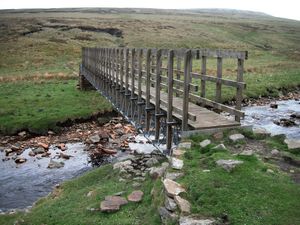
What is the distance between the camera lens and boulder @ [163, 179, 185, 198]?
939 cm

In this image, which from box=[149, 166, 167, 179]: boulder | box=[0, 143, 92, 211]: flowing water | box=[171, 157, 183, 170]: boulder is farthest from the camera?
box=[0, 143, 92, 211]: flowing water

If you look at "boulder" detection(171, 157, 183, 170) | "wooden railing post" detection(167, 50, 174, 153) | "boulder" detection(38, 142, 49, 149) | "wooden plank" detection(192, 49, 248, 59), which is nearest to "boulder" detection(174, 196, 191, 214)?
"boulder" detection(171, 157, 183, 170)

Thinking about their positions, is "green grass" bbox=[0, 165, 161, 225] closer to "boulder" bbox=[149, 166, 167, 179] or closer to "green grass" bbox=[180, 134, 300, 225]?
"boulder" bbox=[149, 166, 167, 179]

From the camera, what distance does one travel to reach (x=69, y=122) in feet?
96.0

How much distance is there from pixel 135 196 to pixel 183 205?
3.30m

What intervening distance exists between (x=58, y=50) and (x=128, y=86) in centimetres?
6024

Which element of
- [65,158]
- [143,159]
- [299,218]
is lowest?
[65,158]

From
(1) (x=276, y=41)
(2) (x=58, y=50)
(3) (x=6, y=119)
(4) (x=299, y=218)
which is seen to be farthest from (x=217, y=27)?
(4) (x=299, y=218)

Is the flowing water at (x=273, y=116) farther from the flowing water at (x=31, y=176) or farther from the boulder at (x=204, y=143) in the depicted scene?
the boulder at (x=204, y=143)

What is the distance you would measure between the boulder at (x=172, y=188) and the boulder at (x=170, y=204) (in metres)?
0.13

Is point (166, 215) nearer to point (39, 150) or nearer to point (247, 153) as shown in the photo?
point (247, 153)

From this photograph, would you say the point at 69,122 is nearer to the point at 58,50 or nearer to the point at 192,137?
the point at 192,137

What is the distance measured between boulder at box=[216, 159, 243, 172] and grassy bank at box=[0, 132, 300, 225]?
0.38 ft

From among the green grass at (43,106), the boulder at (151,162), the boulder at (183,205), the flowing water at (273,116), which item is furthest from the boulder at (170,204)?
the green grass at (43,106)
